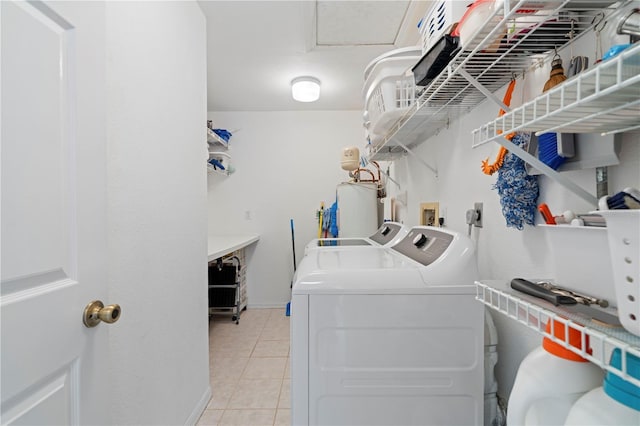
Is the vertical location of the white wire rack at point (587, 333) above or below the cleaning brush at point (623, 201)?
below

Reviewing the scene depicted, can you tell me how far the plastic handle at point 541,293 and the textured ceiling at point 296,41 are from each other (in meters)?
1.73

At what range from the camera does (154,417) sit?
1.24 m

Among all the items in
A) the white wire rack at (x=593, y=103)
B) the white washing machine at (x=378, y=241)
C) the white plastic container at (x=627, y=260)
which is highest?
the white wire rack at (x=593, y=103)

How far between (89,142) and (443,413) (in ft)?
4.42

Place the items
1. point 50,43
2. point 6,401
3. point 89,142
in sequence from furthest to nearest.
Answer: point 89,142 < point 50,43 < point 6,401

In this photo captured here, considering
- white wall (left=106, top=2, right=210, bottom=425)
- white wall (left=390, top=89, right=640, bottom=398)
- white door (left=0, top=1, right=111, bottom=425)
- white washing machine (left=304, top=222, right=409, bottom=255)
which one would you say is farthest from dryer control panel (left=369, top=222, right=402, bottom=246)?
white door (left=0, top=1, right=111, bottom=425)

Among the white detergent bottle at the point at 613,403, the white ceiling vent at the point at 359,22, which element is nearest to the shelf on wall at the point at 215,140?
the white ceiling vent at the point at 359,22

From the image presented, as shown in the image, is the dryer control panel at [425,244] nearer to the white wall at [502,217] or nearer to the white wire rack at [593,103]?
the white wall at [502,217]

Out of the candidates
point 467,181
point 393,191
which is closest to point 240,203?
point 393,191

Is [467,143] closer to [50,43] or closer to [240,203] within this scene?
[50,43]

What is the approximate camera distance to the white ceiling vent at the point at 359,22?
173 cm

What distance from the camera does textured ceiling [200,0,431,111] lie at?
1.81 m

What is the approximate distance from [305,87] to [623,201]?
2.70 metres

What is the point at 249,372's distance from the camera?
2.21 m
